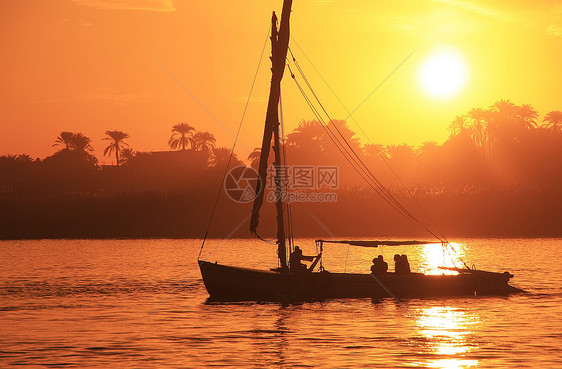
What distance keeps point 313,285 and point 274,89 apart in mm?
10246

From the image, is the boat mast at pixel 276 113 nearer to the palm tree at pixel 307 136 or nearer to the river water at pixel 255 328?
the river water at pixel 255 328

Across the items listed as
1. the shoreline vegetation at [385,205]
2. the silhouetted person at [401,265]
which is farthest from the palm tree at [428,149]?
the silhouetted person at [401,265]

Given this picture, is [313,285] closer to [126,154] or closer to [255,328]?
[255,328]

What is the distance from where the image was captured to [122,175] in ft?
599

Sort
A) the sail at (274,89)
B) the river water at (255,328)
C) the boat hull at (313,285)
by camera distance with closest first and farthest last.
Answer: the river water at (255,328) < the boat hull at (313,285) < the sail at (274,89)

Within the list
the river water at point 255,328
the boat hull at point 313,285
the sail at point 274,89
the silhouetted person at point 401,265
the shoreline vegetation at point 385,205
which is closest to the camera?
the river water at point 255,328

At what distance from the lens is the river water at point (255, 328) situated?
93.4 ft

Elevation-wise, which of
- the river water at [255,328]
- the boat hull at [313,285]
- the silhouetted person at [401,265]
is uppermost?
the silhouetted person at [401,265]

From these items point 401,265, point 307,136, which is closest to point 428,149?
point 307,136

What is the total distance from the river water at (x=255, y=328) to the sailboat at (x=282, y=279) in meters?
0.70

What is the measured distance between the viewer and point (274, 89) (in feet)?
147

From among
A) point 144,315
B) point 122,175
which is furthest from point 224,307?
point 122,175

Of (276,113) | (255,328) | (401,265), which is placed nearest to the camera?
(255,328)

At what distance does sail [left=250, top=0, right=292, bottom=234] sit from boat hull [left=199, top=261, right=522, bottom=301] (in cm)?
276
